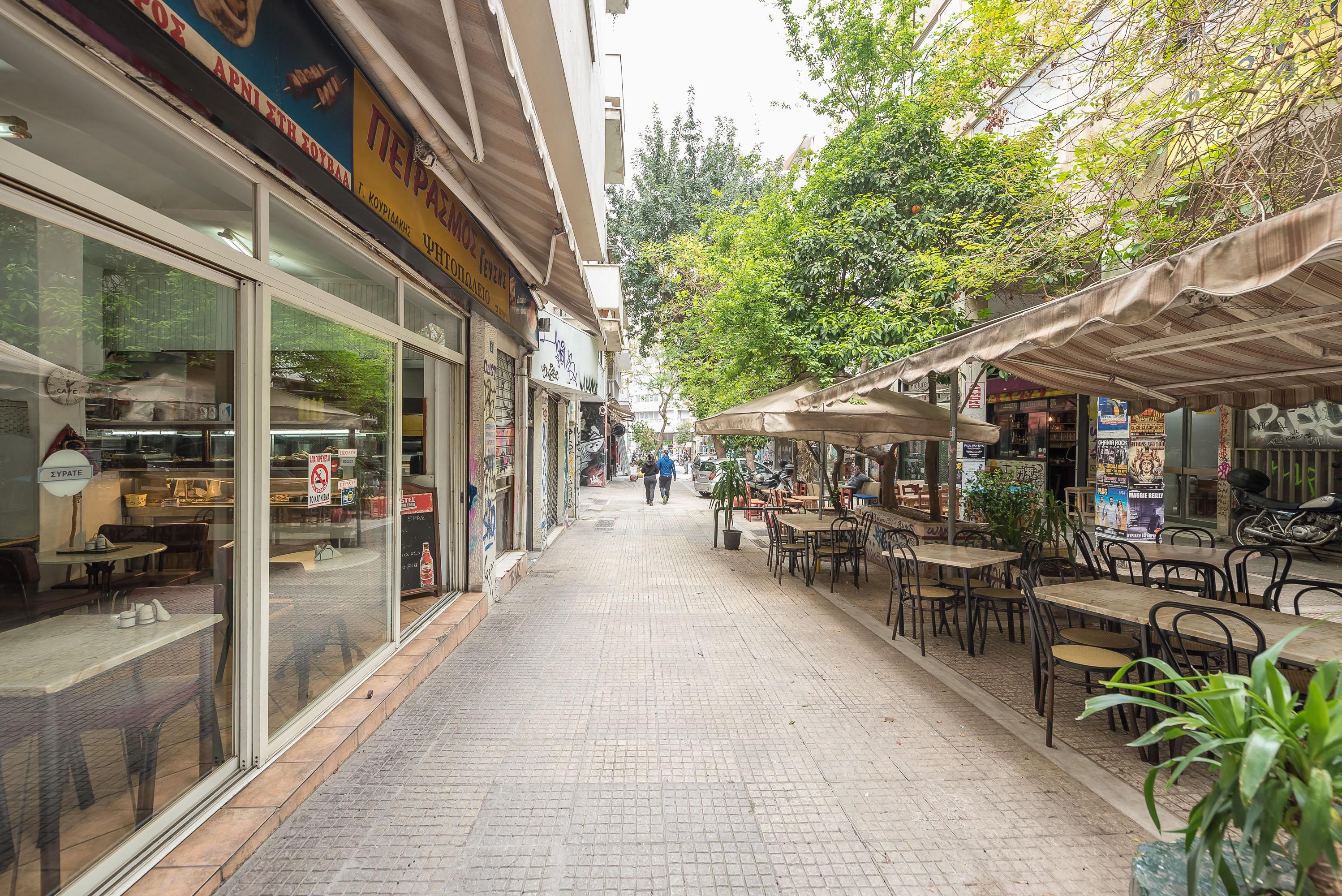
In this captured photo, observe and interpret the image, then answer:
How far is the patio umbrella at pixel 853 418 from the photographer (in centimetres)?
748

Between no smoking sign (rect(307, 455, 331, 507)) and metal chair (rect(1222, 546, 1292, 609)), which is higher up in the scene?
no smoking sign (rect(307, 455, 331, 507))

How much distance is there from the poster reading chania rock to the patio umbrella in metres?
2.75

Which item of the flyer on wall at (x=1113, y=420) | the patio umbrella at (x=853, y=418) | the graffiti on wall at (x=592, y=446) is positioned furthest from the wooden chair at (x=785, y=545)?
the graffiti on wall at (x=592, y=446)

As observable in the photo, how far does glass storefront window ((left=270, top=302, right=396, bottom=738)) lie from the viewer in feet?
11.3

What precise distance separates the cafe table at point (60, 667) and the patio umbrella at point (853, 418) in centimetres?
609

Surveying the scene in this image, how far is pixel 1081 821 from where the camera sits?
9.62 feet

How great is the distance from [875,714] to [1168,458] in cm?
1350

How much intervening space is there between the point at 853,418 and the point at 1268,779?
639 centimetres

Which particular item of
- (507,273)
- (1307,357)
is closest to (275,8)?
(507,273)

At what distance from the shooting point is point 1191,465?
13.0m

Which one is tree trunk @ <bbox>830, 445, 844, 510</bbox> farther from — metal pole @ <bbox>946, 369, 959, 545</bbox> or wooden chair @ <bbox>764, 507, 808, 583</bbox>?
metal pole @ <bbox>946, 369, 959, 545</bbox>

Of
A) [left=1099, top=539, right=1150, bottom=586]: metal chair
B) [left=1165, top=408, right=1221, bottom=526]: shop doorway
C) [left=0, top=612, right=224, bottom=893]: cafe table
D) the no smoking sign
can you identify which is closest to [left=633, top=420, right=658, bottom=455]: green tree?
[left=1165, top=408, right=1221, bottom=526]: shop doorway

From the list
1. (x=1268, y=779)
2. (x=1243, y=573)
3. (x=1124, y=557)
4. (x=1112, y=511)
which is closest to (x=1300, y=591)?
(x=1243, y=573)

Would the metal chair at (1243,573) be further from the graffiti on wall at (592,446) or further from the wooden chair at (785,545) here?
the graffiti on wall at (592,446)
